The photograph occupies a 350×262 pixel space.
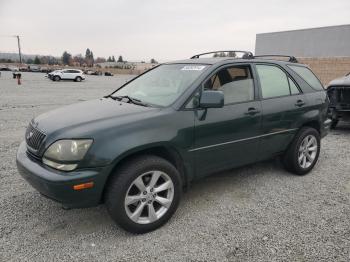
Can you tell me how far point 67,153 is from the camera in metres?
2.66

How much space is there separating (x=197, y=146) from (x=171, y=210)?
0.72 metres

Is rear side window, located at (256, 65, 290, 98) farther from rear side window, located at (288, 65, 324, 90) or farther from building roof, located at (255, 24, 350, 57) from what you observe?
building roof, located at (255, 24, 350, 57)

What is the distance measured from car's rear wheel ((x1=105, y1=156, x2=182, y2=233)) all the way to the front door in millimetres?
430


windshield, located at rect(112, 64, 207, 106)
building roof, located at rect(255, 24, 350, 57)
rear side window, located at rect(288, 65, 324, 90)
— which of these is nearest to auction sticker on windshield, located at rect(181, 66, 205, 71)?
windshield, located at rect(112, 64, 207, 106)

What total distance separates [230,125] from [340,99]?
196 inches

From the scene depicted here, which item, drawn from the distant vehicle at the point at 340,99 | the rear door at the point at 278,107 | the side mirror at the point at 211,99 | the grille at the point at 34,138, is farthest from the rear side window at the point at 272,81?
the distant vehicle at the point at 340,99

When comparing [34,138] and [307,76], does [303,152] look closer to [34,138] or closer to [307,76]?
[307,76]

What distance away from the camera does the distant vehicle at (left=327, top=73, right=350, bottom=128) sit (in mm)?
7102

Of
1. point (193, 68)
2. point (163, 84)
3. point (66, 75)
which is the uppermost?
point (193, 68)

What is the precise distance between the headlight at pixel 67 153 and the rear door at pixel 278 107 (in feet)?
7.47

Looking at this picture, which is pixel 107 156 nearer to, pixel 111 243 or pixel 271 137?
pixel 111 243

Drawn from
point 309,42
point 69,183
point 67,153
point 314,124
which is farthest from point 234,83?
point 309,42

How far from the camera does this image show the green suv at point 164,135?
270 cm

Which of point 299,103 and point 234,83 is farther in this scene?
point 299,103
